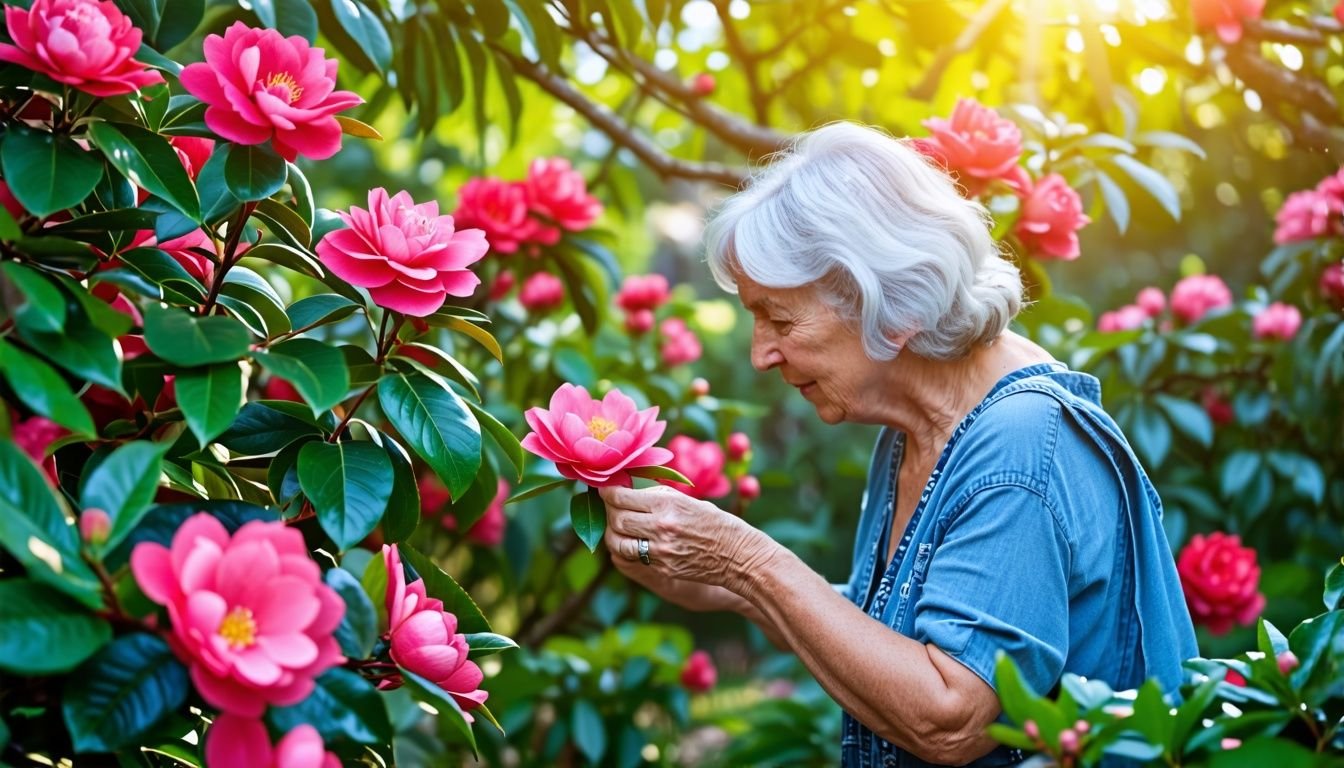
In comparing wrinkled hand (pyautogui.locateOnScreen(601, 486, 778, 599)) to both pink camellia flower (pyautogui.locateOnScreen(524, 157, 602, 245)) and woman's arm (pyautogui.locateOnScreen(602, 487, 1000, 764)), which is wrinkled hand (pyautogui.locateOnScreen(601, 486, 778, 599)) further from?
pink camellia flower (pyautogui.locateOnScreen(524, 157, 602, 245))

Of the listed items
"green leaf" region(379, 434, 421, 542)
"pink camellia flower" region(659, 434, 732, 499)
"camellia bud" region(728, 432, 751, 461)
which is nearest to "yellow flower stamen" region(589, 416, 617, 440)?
"green leaf" region(379, 434, 421, 542)

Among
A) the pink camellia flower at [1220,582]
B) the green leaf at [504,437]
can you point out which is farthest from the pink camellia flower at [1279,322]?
the green leaf at [504,437]

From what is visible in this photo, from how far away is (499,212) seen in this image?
2.60 m

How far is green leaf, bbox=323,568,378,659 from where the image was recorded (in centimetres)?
103

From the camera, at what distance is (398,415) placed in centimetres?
126

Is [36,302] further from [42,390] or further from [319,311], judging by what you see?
[319,311]

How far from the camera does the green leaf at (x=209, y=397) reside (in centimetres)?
104

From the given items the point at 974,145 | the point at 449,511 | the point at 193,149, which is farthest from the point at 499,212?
the point at 193,149

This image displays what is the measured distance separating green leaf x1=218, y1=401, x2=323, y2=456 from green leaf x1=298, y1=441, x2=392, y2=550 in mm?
65

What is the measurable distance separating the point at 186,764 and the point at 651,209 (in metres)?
7.00

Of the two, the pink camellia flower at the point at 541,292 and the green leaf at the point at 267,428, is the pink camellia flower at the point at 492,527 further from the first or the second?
the green leaf at the point at 267,428

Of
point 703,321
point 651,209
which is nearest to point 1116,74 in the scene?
point 703,321

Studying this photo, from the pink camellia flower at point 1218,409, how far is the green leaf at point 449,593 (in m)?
2.55

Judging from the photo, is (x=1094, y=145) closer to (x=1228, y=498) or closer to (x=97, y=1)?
(x=1228, y=498)
